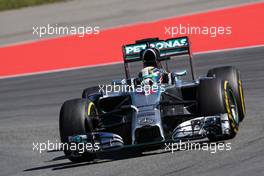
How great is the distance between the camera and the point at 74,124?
12047 millimetres

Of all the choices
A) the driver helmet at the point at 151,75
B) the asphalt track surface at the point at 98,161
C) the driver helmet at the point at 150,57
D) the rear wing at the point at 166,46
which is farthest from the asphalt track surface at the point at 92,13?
the driver helmet at the point at 151,75

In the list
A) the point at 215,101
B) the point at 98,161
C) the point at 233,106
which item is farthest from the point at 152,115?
the point at 233,106

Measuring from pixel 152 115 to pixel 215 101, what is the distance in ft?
2.97

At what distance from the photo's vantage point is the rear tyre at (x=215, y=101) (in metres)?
11.8

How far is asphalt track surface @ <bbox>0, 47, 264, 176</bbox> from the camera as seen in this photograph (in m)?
10.6

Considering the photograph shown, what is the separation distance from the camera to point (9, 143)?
15.0 m

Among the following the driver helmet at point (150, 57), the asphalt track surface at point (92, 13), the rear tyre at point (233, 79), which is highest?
the asphalt track surface at point (92, 13)

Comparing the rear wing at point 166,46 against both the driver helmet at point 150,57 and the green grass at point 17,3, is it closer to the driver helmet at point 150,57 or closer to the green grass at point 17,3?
the driver helmet at point 150,57

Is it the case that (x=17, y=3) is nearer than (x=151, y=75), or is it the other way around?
(x=151, y=75)

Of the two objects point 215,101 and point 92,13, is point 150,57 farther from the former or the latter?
point 92,13

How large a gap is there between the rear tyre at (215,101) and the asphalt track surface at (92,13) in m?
17.8

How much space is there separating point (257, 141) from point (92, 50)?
50.2 feet

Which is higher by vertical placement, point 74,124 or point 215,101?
point 215,101

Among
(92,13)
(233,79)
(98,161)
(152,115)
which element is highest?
(92,13)
